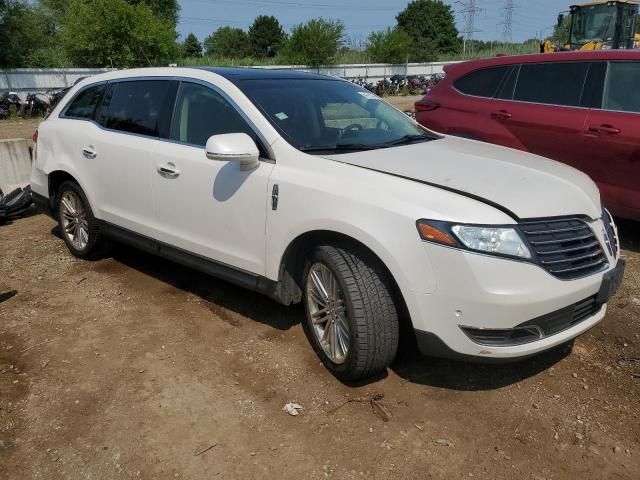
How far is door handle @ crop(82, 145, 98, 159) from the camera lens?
4552mm

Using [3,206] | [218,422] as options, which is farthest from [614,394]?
[3,206]

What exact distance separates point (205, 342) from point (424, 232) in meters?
1.80

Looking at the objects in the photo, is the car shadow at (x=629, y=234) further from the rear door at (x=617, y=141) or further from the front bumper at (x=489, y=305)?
the front bumper at (x=489, y=305)

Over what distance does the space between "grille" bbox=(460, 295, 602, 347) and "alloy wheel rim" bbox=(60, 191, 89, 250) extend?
3714 millimetres

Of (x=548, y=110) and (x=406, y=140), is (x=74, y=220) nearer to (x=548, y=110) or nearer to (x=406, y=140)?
(x=406, y=140)

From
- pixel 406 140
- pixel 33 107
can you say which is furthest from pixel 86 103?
pixel 33 107

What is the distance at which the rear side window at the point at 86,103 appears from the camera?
4.77 m

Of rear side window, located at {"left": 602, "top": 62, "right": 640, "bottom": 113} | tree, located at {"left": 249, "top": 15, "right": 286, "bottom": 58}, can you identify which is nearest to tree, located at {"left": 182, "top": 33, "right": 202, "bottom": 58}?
tree, located at {"left": 249, "top": 15, "right": 286, "bottom": 58}

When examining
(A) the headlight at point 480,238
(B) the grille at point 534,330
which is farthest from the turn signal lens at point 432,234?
(B) the grille at point 534,330

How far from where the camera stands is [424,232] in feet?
8.36

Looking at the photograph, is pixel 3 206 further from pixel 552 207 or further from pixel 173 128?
pixel 552 207

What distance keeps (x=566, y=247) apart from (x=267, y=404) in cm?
174

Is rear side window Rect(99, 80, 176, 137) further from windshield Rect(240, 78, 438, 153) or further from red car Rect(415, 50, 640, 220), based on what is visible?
red car Rect(415, 50, 640, 220)

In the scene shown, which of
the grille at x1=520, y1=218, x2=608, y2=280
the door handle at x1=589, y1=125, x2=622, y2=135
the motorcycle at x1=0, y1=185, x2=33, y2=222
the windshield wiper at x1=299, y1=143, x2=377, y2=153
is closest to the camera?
the grille at x1=520, y1=218, x2=608, y2=280
